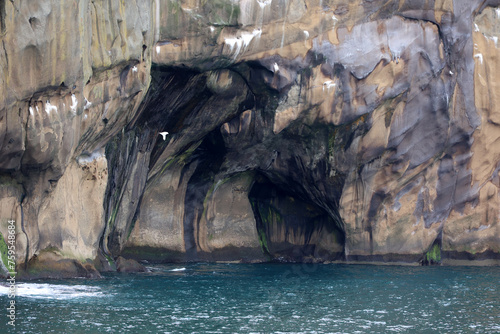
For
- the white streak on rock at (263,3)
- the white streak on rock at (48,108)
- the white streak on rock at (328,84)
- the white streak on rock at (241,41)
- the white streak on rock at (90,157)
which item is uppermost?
the white streak on rock at (263,3)

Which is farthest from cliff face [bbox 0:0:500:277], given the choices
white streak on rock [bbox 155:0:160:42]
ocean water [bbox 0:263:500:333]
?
ocean water [bbox 0:263:500:333]

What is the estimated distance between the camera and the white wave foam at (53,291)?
17375 millimetres

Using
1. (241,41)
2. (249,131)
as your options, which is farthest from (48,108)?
(249,131)

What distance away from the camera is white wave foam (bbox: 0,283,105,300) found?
17375 millimetres

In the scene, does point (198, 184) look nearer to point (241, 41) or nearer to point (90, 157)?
point (241, 41)

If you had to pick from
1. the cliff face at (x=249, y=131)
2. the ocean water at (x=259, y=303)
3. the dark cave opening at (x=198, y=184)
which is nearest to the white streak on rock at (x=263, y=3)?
the cliff face at (x=249, y=131)

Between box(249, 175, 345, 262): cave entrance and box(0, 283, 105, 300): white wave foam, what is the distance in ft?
50.7

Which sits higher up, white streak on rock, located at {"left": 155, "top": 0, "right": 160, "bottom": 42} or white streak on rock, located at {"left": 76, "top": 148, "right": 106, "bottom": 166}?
white streak on rock, located at {"left": 155, "top": 0, "right": 160, "bottom": 42}

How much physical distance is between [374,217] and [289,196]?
5142mm

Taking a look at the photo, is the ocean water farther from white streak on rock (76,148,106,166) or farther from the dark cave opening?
the dark cave opening

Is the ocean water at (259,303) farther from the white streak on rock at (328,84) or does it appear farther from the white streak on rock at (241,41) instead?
the white streak on rock at (241,41)

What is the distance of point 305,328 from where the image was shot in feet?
49.6

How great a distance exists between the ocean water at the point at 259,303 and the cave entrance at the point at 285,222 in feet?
24.2

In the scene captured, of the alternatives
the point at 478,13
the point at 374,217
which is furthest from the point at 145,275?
the point at 478,13
